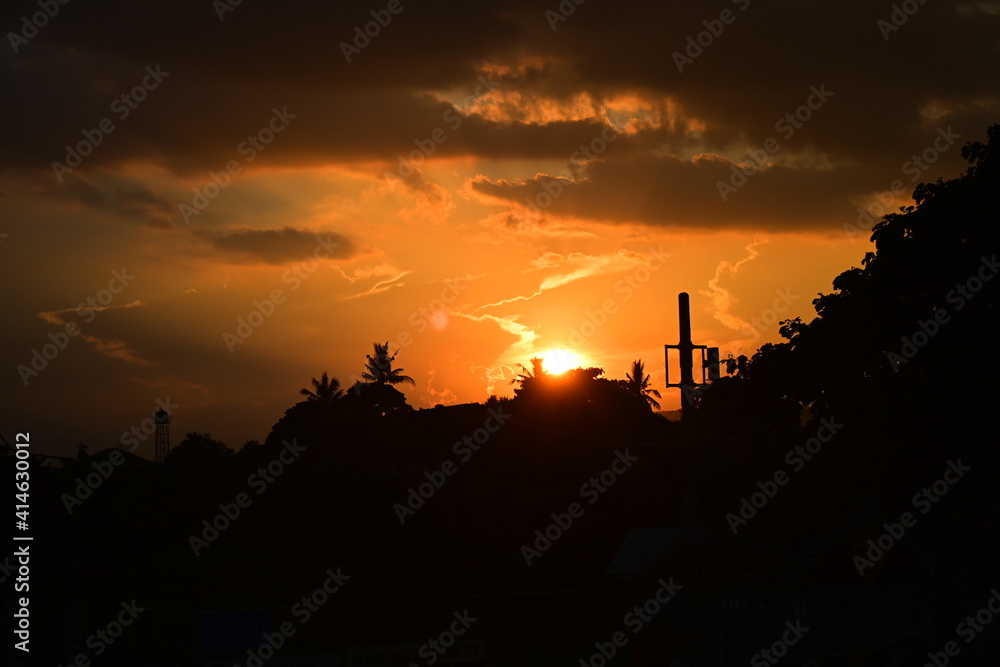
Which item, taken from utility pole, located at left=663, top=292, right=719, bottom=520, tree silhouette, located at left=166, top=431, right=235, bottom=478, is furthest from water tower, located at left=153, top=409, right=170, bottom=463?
utility pole, located at left=663, top=292, right=719, bottom=520

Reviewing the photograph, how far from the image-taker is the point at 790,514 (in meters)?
31.6

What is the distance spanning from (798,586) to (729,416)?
26.4 ft

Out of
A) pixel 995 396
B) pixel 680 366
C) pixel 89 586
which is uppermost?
pixel 680 366

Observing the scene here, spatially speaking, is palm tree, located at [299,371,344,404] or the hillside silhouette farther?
palm tree, located at [299,371,344,404]

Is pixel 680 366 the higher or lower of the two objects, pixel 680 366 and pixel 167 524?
the higher

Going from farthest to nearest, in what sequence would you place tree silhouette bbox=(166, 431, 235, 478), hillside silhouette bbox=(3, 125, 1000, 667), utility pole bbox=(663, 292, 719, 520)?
tree silhouette bbox=(166, 431, 235, 478), utility pole bbox=(663, 292, 719, 520), hillside silhouette bbox=(3, 125, 1000, 667)

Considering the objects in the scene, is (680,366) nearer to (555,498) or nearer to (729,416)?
(729,416)

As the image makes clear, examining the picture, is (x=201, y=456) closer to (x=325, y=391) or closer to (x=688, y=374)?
(x=325, y=391)

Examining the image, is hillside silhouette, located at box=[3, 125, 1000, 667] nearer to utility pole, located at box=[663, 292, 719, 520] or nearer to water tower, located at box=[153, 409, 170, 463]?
utility pole, located at box=[663, 292, 719, 520]

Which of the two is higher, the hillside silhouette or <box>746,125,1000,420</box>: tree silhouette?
<box>746,125,1000,420</box>: tree silhouette

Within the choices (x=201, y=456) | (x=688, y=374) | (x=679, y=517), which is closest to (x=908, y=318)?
(x=688, y=374)

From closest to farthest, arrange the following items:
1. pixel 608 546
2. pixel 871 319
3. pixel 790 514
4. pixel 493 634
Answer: pixel 871 319 → pixel 790 514 → pixel 493 634 → pixel 608 546

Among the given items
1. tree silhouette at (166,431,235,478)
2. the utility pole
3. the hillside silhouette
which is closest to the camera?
the hillside silhouette

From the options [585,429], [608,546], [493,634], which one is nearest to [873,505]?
[493,634]
